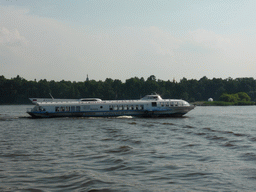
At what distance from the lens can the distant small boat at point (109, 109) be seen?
6250 centimetres

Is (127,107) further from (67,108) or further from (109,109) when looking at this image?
(67,108)

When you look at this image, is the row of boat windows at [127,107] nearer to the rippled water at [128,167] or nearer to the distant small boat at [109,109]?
the distant small boat at [109,109]

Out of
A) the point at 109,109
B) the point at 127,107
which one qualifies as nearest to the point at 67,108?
the point at 109,109

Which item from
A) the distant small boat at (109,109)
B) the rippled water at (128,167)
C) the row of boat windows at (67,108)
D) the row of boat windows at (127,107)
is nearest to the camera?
the rippled water at (128,167)

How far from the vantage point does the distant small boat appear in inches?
2461

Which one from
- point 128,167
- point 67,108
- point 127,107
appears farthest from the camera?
point 127,107

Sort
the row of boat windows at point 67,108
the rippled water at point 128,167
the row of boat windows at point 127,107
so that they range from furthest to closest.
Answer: the row of boat windows at point 127,107
the row of boat windows at point 67,108
the rippled water at point 128,167

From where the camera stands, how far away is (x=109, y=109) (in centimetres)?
A: 6278

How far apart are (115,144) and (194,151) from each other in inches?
285

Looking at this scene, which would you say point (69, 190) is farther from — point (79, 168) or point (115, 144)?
point (115, 144)

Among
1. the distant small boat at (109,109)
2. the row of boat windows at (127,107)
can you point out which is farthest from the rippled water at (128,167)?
the row of boat windows at (127,107)

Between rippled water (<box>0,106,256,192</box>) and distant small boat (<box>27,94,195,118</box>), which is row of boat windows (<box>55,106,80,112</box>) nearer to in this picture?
distant small boat (<box>27,94,195,118</box>)

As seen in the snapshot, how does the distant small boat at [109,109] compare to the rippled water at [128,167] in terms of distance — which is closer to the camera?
the rippled water at [128,167]

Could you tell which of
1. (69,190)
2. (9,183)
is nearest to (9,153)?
(9,183)
